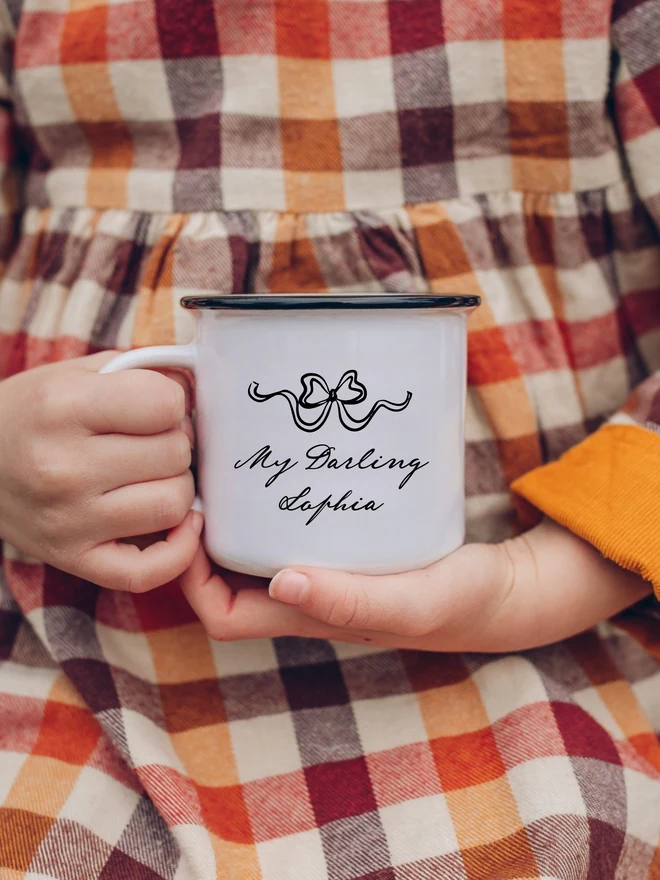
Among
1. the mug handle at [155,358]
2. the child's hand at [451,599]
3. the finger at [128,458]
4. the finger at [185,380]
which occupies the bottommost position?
the child's hand at [451,599]

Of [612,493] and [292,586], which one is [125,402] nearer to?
[292,586]

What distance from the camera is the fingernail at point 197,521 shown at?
58 cm

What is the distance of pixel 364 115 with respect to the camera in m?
0.69

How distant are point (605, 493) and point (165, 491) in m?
0.35

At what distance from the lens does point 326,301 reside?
0.47 meters

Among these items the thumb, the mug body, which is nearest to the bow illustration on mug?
the mug body

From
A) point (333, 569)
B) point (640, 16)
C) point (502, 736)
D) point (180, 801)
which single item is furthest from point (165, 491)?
point (640, 16)

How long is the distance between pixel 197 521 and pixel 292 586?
0.37 feet

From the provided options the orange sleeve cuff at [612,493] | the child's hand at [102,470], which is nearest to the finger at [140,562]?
the child's hand at [102,470]

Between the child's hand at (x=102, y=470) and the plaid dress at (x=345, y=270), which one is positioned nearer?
the child's hand at (x=102, y=470)

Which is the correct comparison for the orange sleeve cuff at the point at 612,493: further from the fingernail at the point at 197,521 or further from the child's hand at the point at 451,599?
the fingernail at the point at 197,521

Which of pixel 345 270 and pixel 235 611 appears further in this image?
pixel 345 270

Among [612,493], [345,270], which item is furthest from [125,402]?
[612,493]

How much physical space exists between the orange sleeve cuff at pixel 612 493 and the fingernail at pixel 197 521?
28 centimetres
